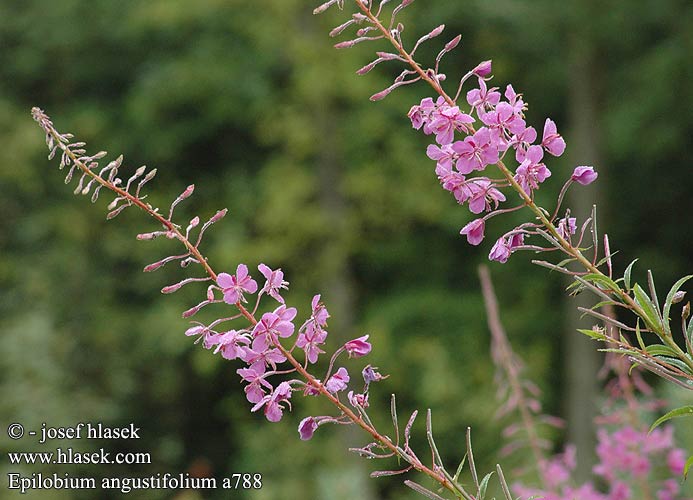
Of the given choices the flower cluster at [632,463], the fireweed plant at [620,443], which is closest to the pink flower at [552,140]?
the fireweed plant at [620,443]

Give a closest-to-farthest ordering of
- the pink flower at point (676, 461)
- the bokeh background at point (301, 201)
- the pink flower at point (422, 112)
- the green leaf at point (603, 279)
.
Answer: the green leaf at point (603, 279) → the pink flower at point (422, 112) → the pink flower at point (676, 461) → the bokeh background at point (301, 201)

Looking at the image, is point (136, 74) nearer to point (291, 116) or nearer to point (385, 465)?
point (291, 116)

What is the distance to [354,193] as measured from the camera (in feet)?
27.3

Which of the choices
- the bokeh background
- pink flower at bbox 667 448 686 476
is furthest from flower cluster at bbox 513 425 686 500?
the bokeh background

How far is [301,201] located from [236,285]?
737 centimetres

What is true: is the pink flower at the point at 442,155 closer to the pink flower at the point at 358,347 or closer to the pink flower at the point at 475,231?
the pink flower at the point at 475,231

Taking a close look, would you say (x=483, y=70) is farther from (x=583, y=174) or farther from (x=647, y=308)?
(x=647, y=308)

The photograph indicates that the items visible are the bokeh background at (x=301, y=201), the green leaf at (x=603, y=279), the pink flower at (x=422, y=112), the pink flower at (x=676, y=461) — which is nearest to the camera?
the green leaf at (x=603, y=279)

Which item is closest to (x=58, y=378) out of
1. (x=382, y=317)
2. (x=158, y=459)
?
(x=158, y=459)

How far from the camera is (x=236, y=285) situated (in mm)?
1032

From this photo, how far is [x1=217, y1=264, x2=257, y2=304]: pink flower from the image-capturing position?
1.01 metres

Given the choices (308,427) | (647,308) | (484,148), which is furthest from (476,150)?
(308,427)

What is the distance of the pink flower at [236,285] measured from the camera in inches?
39.9

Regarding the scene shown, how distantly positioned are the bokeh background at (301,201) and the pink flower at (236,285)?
240 inches
